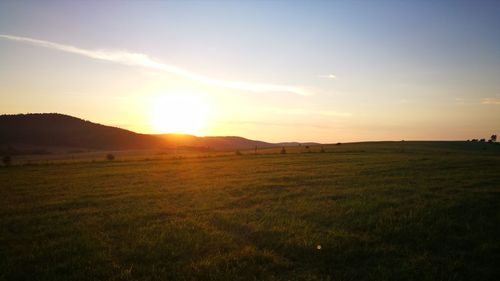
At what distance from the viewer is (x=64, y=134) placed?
16875 cm

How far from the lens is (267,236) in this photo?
11.8 meters

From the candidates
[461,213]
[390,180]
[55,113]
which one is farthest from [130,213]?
[55,113]

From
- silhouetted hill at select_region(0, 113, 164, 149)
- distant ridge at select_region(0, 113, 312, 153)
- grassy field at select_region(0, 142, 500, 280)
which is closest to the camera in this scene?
grassy field at select_region(0, 142, 500, 280)

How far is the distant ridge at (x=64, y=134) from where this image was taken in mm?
154875

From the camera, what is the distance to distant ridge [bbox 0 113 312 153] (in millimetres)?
154875

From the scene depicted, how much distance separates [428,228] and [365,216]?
101 inches

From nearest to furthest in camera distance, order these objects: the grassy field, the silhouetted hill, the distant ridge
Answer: the grassy field → the distant ridge → the silhouetted hill

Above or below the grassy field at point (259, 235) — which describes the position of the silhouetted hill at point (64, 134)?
above

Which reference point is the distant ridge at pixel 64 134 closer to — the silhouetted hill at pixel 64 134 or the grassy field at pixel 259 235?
the silhouetted hill at pixel 64 134

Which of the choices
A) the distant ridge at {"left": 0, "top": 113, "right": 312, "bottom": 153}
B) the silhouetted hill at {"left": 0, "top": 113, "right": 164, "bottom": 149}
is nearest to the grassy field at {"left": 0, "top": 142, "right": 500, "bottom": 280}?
the distant ridge at {"left": 0, "top": 113, "right": 312, "bottom": 153}

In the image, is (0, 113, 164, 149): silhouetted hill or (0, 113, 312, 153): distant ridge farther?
(0, 113, 164, 149): silhouetted hill

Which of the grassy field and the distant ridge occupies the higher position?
the distant ridge

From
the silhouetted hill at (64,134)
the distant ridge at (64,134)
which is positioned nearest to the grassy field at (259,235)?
the distant ridge at (64,134)

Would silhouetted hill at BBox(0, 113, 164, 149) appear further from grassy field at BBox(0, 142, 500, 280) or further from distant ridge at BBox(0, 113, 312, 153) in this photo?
grassy field at BBox(0, 142, 500, 280)
